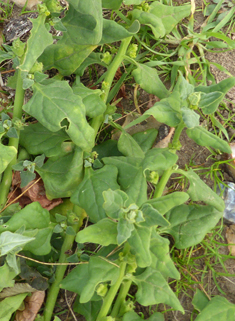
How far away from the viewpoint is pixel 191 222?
238 cm

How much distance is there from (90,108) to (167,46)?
100 cm

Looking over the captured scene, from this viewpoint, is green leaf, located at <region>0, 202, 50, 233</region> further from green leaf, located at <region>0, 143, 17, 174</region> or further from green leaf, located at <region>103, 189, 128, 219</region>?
green leaf, located at <region>103, 189, 128, 219</region>

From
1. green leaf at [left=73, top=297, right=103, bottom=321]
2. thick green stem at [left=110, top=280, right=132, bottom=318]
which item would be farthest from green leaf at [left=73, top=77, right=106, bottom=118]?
green leaf at [left=73, top=297, right=103, bottom=321]

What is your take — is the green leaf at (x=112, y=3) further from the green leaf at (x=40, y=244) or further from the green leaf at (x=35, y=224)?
the green leaf at (x=40, y=244)

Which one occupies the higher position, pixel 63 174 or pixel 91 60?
pixel 91 60

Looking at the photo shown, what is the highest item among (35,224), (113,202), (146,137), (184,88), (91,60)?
(184,88)

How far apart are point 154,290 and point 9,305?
0.96 meters

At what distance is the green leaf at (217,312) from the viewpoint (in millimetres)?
2322

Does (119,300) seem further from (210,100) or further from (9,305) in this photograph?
(210,100)

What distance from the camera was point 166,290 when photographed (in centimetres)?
205

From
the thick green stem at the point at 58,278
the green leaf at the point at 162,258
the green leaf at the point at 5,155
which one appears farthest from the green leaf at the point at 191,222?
the green leaf at the point at 5,155

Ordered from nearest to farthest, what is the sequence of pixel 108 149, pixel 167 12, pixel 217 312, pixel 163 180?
pixel 163 180
pixel 217 312
pixel 167 12
pixel 108 149

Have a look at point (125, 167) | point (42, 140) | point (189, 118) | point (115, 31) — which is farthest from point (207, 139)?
point (42, 140)

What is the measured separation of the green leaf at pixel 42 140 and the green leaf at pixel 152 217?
870 millimetres
